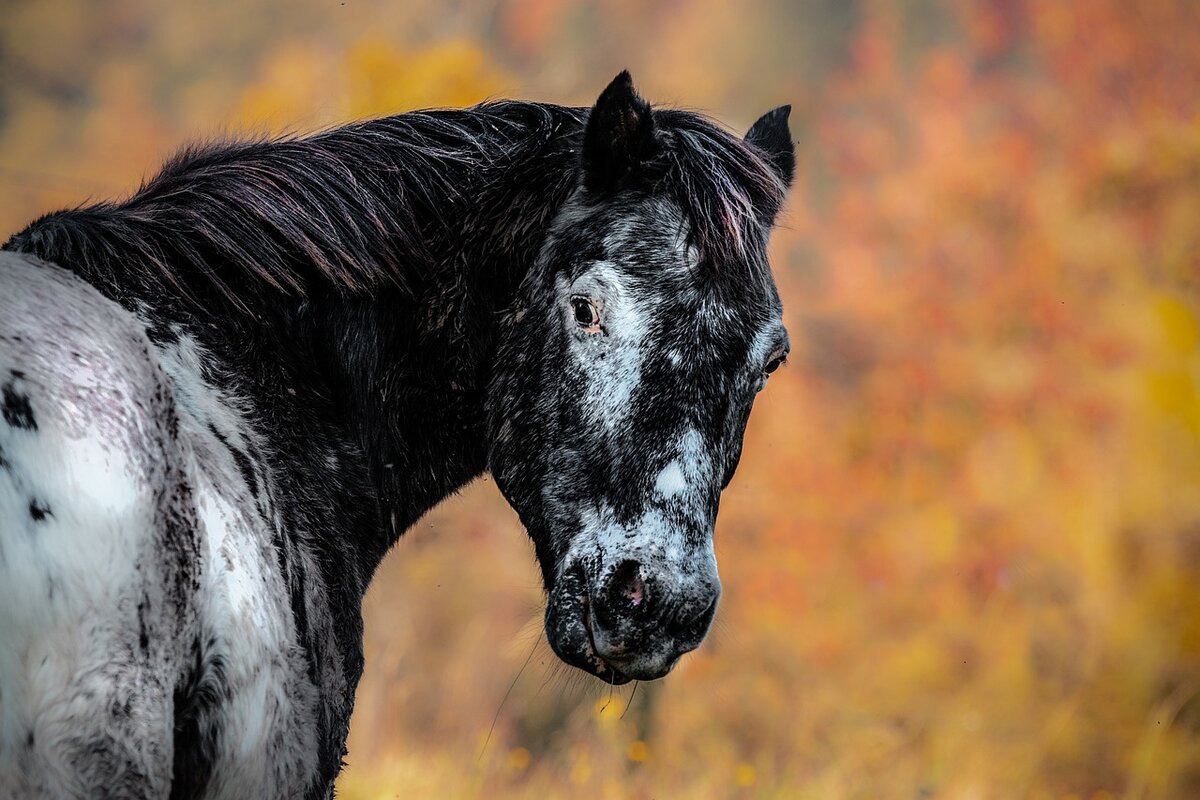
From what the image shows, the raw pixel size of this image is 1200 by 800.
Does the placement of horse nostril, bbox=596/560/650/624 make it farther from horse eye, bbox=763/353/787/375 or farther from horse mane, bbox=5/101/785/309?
horse mane, bbox=5/101/785/309

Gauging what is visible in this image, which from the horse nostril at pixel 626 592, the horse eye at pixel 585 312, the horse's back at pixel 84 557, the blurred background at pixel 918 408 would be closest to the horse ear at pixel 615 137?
the horse eye at pixel 585 312

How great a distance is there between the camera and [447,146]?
2.57 m

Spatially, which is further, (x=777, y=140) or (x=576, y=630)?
(x=777, y=140)

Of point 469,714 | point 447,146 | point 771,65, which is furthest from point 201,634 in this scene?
point 771,65

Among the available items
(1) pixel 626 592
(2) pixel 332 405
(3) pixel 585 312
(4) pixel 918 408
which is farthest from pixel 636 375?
(4) pixel 918 408

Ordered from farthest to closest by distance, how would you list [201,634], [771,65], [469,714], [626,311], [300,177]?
[771,65] < [469,714] < [300,177] < [626,311] < [201,634]

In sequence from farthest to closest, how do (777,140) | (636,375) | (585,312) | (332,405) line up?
(777,140) → (332,405) → (585,312) → (636,375)

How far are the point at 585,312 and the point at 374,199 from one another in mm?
621

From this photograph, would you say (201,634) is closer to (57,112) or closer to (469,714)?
(469,714)

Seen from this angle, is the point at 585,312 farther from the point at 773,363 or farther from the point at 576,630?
the point at 576,630

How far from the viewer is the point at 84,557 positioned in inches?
57.6

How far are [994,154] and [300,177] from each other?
6.97 metres

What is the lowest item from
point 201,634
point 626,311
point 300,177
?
point 201,634

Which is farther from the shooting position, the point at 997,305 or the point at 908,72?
the point at 908,72
